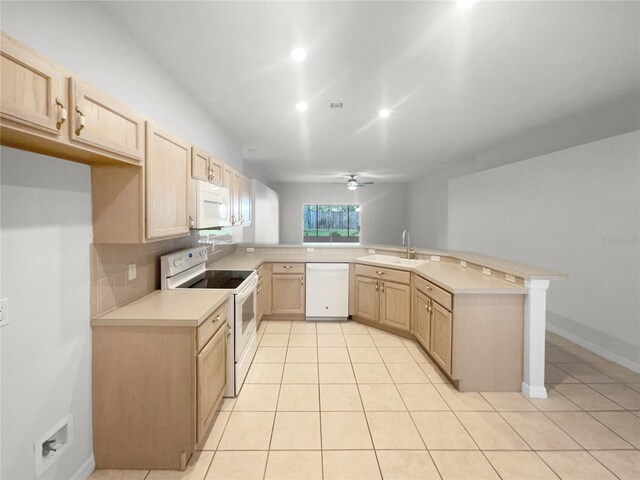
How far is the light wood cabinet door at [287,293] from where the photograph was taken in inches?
175

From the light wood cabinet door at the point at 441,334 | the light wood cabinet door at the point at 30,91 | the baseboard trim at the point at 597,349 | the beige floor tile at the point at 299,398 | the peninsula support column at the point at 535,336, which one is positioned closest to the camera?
the light wood cabinet door at the point at 30,91

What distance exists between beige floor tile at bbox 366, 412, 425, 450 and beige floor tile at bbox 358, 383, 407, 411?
8 cm

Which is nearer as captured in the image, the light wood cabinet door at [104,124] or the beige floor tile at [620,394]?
the light wood cabinet door at [104,124]

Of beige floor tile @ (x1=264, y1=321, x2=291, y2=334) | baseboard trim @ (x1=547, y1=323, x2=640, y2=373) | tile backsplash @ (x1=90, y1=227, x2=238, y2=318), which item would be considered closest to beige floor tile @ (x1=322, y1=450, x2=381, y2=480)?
tile backsplash @ (x1=90, y1=227, x2=238, y2=318)

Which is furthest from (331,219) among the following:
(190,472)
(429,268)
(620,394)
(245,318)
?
(190,472)

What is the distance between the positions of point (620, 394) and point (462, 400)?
1383mm

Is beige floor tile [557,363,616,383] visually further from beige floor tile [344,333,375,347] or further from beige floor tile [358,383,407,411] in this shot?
beige floor tile [344,333,375,347]

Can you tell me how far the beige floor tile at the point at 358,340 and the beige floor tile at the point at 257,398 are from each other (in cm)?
124

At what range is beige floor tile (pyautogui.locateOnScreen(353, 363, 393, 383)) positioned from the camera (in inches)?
114

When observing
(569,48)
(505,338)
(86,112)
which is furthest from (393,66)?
(505,338)

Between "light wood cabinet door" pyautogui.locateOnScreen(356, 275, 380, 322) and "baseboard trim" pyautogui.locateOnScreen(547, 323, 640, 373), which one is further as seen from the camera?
"light wood cabinet door" pyautogui.locateOnScreen(356, 275, 380, 322)

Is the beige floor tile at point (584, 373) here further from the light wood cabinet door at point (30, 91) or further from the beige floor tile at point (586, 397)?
the light wood cabinet door at point (30, 91)

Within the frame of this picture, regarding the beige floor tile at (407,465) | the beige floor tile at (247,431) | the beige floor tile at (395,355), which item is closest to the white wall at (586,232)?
the beige floor tile at (395,355)

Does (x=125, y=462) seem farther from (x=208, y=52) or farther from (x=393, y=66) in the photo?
(x=393, y=66)
